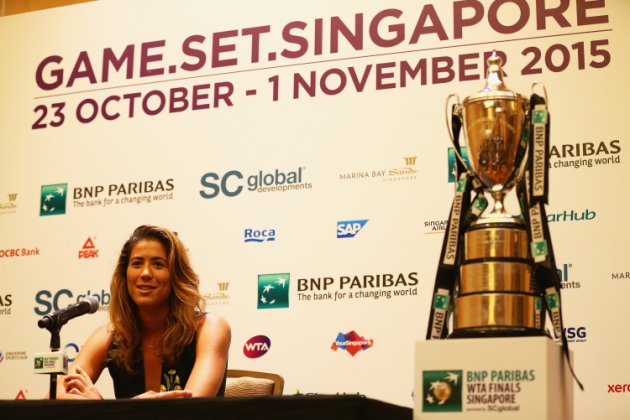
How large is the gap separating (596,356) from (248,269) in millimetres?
1717

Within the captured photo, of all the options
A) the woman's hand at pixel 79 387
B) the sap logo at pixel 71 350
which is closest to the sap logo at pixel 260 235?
the sap logo at pixel 71 350

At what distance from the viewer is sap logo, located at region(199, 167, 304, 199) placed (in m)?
4.93

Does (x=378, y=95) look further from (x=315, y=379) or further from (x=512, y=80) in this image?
(x=315, y=379)

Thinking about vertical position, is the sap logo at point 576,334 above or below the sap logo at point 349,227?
below

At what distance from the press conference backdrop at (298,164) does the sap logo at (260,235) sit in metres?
0.02

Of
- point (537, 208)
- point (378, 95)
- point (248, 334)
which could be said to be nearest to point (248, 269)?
point (248, 334)

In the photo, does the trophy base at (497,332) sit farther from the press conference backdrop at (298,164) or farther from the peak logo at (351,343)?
the peak logo at (351,343)

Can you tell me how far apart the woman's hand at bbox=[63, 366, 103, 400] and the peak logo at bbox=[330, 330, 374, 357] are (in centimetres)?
189

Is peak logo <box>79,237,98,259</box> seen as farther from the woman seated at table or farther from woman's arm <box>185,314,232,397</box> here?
woman's arm <box>185,314,232,397</box>

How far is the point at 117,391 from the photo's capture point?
3246 millimetres

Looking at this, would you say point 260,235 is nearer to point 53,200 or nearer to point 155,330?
point 53,200

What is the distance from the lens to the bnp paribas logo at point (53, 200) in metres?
5.38

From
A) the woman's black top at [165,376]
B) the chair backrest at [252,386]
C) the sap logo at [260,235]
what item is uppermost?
the sap logo at [260,235]

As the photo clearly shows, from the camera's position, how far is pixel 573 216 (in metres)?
4.39
